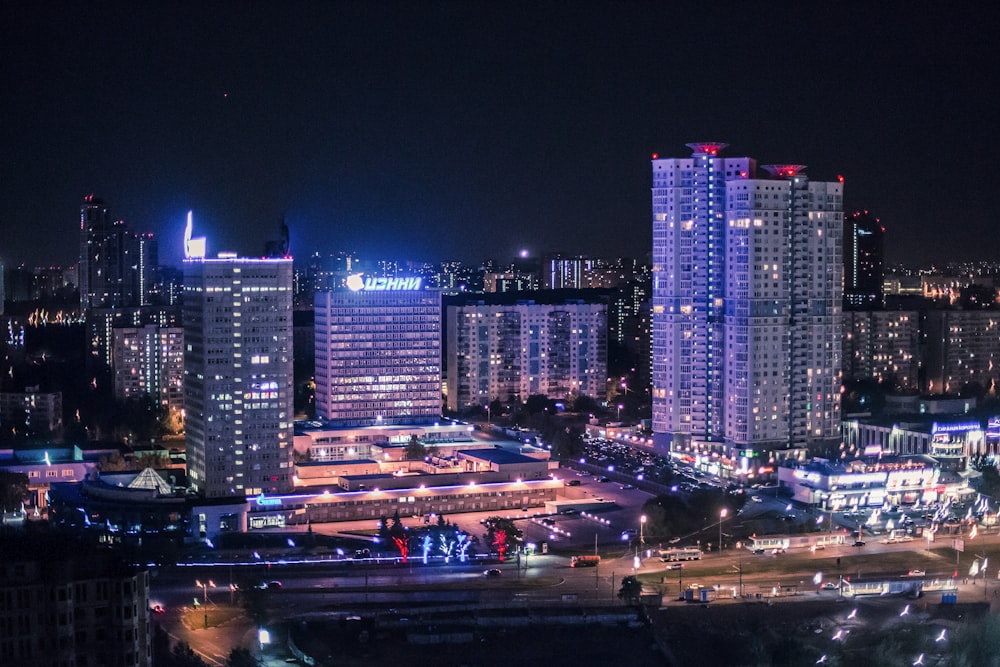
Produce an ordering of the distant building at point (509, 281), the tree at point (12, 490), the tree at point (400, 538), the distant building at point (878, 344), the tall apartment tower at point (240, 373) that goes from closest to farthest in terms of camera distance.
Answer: the tree at point (400, 538) → the tree at point (12, 490) → the tall apartment tower at point (240, 373) → the distant building at point (878, 344) → the distant building at point (509, 281)

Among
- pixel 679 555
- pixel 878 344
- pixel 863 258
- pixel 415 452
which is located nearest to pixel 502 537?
pixel 679 555

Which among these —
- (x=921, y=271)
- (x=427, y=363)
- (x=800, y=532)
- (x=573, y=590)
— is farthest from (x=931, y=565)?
(x=921, y=271)

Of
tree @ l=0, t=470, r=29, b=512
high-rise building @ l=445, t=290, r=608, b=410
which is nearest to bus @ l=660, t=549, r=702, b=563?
tree @ l=0, t=470, r=29, b=512

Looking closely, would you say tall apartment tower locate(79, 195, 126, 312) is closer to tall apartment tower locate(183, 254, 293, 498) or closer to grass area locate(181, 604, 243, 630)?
tall apartment tower locate(183, 254, 293, 498)

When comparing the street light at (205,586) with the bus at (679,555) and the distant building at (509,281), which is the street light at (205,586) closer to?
the bus at (679,555)

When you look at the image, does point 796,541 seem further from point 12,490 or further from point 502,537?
point 12,490

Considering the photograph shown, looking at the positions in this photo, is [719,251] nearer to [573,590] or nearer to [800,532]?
[800,532]

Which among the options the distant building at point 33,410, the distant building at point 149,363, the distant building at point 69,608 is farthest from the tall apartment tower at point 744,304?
the distant building at point 69,608
